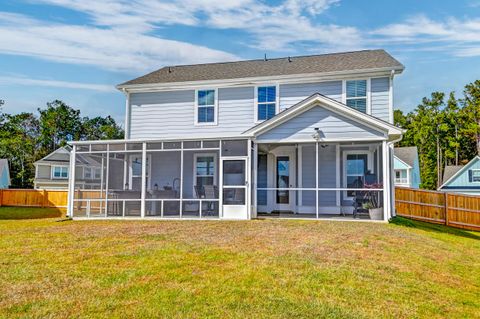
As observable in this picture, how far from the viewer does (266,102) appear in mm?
15195

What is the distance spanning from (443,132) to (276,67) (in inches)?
1459

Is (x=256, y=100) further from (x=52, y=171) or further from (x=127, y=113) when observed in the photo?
(x=52, y=171)

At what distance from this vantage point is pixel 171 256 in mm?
7059

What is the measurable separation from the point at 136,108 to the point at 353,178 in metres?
9.90

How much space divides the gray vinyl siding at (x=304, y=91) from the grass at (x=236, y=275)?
6.65 metres

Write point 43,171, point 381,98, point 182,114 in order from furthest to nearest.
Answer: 1. point 43,171
2. point 182,114
3. point 381,98

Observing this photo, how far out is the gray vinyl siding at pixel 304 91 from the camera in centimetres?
1460

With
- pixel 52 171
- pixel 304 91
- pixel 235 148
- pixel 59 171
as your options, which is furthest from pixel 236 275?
pixel 59 171

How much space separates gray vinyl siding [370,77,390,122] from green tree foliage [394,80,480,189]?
110ft

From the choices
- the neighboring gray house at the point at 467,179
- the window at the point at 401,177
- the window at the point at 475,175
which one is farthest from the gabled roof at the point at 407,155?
the window at the point at 475,175

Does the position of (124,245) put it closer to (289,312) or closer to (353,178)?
(289,312)

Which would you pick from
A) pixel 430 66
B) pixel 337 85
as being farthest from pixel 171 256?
pixel 430 66

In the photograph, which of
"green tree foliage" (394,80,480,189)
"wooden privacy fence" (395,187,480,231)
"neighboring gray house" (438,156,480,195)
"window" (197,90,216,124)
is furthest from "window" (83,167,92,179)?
"green tree foliage" (394,80,480,189)

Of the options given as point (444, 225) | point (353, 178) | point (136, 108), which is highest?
point (136, 108)
